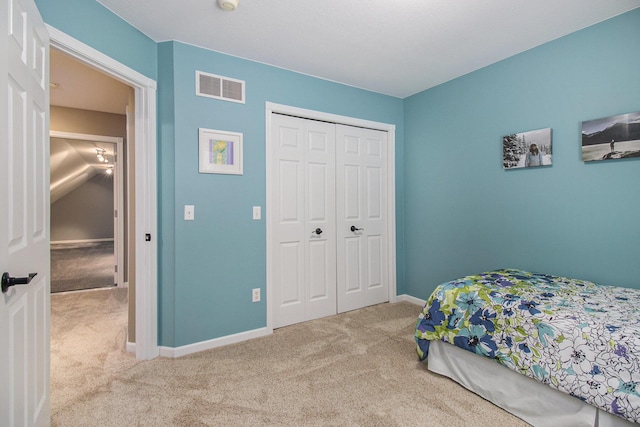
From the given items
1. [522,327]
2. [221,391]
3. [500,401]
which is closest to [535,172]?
[522,327]

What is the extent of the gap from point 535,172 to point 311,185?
198 centimetres

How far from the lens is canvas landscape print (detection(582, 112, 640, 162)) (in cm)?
210

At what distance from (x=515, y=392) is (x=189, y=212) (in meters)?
2.49

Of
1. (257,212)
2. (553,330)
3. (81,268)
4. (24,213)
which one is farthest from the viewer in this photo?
(81,268)

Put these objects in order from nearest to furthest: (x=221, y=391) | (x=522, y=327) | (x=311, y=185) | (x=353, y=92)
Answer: (x=522, y=327), (x=221, y=391), (x=311, y=185), (x=353, y=92)

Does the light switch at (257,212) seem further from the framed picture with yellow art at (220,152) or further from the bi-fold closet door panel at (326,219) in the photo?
the framed picture with yellow art at (220,152)

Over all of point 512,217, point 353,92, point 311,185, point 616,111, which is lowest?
point 512,217

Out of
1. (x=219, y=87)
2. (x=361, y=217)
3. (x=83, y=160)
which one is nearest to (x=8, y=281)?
(x=219, y=87)

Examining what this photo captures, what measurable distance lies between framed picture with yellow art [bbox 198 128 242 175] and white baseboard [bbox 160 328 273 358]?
4.62ft

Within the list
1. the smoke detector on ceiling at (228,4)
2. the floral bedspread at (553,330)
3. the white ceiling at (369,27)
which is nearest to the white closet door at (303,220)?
the white ceiling at (369,27)

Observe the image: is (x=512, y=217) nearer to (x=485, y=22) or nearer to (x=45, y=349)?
(x=485, y=22)

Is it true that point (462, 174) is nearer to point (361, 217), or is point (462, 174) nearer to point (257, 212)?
point (361, 217)

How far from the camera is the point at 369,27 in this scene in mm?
2301

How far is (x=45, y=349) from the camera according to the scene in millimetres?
1565
